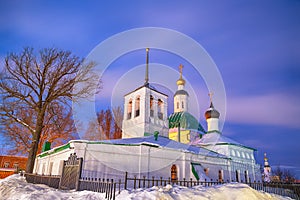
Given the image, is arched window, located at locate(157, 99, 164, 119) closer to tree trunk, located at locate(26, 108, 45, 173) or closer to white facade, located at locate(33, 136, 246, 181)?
white facade, located at locate(33, 136, 246, 181)

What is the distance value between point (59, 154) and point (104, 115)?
15.8 meters

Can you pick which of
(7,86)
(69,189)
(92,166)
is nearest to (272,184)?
(69,189)

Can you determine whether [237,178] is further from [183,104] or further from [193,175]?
[183,104]

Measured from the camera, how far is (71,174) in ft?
32.1

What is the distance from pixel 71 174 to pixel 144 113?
15.5 metres

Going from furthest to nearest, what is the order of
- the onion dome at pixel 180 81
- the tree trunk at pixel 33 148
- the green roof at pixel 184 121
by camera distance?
the onion dome at pixel 180 81 < the green roof at pixel 184 121 < the tree trunk at pixel 33 148

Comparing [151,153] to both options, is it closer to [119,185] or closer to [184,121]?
[119,185]

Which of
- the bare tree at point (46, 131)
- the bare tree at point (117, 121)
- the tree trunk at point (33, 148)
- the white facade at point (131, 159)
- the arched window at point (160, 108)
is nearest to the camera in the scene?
the white facade at point (131, 159)

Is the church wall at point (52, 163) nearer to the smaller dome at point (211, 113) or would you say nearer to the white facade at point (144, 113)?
the white facade at point (144, 113)

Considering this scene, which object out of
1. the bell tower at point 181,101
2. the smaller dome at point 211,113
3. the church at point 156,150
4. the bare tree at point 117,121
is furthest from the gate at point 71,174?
the bell tower at point 181,101

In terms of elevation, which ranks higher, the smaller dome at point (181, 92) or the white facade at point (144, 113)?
the smaller dome at point (181, 92)

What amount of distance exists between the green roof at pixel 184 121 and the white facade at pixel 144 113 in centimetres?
726

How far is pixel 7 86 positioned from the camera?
15570 millimetres

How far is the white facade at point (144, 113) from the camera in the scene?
24969 millimetres
